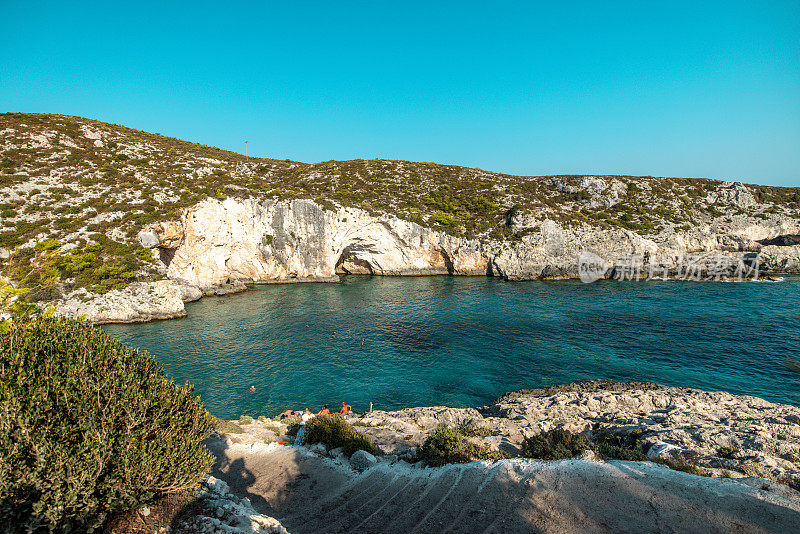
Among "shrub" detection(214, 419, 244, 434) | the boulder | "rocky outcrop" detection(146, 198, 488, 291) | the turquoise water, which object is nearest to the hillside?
the boulder

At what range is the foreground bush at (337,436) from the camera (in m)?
12.2

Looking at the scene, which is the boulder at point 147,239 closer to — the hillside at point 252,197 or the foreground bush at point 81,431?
the hillside at point 252,197

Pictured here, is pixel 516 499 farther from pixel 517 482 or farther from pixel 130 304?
pixel 130 304

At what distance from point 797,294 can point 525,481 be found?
182 ft

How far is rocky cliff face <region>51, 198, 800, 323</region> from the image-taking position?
5047 cm

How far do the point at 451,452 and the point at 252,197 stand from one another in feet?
173

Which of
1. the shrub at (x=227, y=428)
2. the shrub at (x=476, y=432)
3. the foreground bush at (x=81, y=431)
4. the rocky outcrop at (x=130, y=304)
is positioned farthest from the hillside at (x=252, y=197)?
the shrub at (x=476, y=432)

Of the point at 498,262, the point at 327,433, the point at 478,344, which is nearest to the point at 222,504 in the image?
the point at 327,433

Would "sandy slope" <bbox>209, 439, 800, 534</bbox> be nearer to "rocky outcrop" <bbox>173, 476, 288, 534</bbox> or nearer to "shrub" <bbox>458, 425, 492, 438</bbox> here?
"rocky outcrop" <bbox>173, 476, 288, 534</bbox>

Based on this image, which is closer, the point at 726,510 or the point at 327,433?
the point at 726,510

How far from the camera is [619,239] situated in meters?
57.1

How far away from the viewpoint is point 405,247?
195ft

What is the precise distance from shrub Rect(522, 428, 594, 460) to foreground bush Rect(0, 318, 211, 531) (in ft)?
30.4

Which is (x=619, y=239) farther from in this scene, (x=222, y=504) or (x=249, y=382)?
(x=222, y=504)
